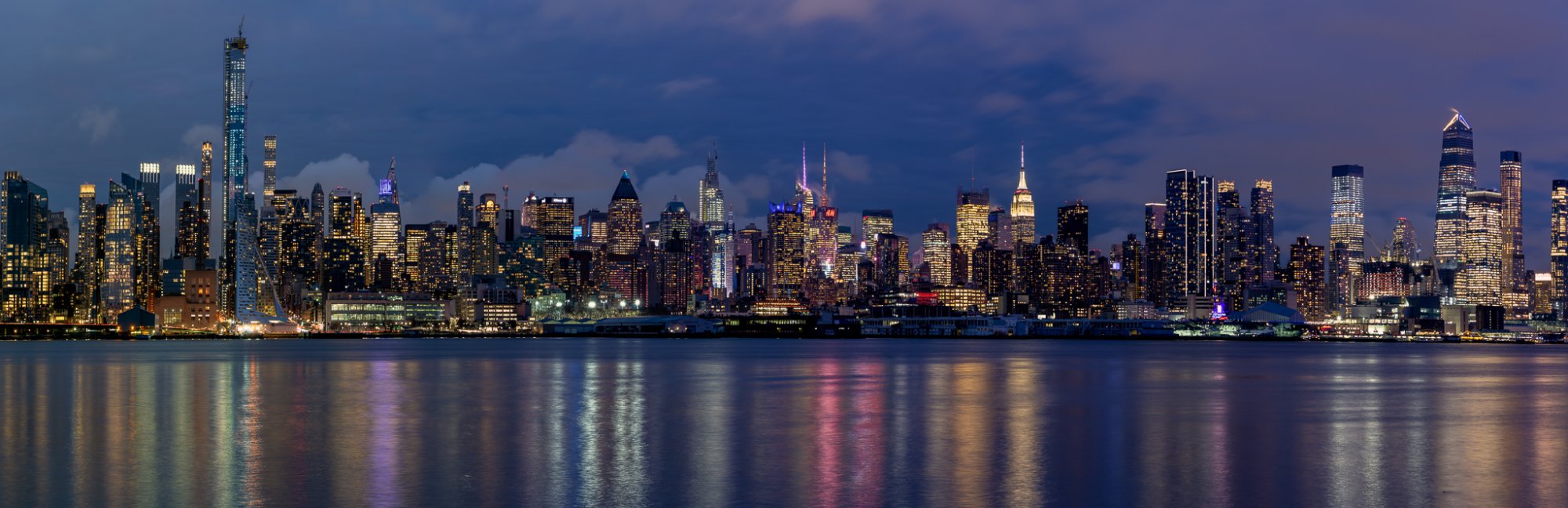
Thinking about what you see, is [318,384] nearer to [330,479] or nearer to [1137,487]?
[330,479]

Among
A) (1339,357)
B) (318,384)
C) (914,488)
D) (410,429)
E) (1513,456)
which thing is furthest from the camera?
(1339,357)

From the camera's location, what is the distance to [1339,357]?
437 ft

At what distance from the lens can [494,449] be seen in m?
37.8

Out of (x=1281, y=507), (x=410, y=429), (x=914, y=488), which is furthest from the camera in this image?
(x=410, y=429)

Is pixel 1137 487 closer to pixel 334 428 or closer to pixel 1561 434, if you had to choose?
pixel 1561 434

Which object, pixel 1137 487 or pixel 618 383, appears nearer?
pixel 1137 487

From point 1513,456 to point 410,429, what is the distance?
102ft

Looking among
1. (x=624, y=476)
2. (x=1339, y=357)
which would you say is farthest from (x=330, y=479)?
(x=1339, y=357)

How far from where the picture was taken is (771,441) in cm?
4066

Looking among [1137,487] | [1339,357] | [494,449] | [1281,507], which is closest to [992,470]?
[1137,487]

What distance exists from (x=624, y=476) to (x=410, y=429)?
13.9 meters

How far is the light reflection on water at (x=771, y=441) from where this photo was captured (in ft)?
97.5

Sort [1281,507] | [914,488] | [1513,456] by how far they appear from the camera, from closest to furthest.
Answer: [1281,507]
[914,488]
[1513,456]

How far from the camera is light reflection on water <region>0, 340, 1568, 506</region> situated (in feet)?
97.5
